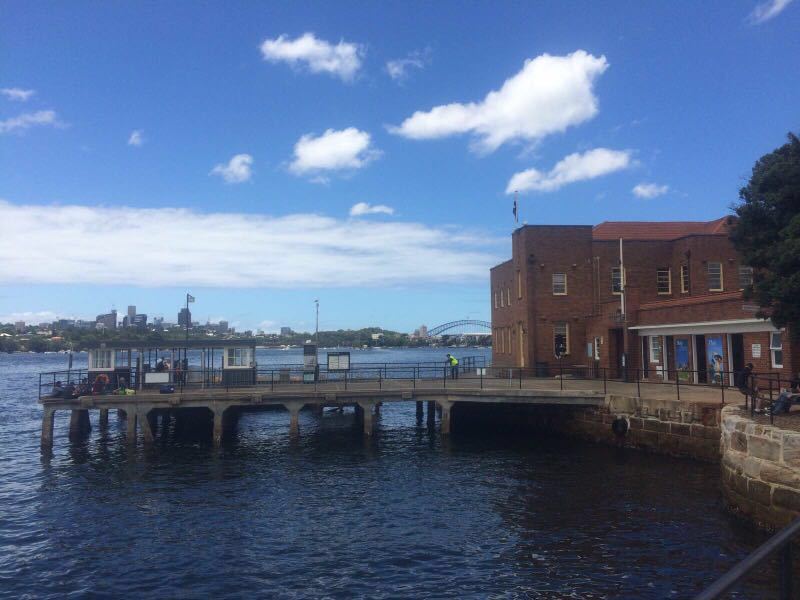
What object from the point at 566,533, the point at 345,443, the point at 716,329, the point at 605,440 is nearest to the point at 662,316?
the point at 716,329

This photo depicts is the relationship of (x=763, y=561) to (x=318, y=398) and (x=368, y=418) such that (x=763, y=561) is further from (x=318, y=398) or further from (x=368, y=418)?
(x=368, y=418)

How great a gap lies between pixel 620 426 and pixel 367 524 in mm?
12652

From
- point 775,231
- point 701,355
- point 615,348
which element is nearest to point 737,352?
point 701,355

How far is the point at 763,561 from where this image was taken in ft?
9.36

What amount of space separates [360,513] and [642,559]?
281 inches

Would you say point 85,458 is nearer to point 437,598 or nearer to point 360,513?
point 360,513

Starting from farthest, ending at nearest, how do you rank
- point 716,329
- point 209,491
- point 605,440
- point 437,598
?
point 716,329
point 605,440
point 209,491
point 437,598

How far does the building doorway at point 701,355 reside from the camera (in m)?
28.2

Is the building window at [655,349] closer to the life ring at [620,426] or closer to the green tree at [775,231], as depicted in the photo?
the life ring at [620,426]

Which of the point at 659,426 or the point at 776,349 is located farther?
the point at 776,349

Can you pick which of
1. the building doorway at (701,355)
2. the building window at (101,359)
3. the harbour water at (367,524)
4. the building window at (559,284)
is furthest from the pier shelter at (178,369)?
the building doorway at (701,355)

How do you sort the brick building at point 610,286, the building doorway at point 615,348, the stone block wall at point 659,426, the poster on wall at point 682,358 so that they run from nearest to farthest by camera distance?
the stone block wall at point 659,426 < the poster on wall at point 682,358 < the brick building at point 610,286 < the building doorway at point 615,348

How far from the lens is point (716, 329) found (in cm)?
2680

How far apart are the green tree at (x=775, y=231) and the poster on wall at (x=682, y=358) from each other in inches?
381
